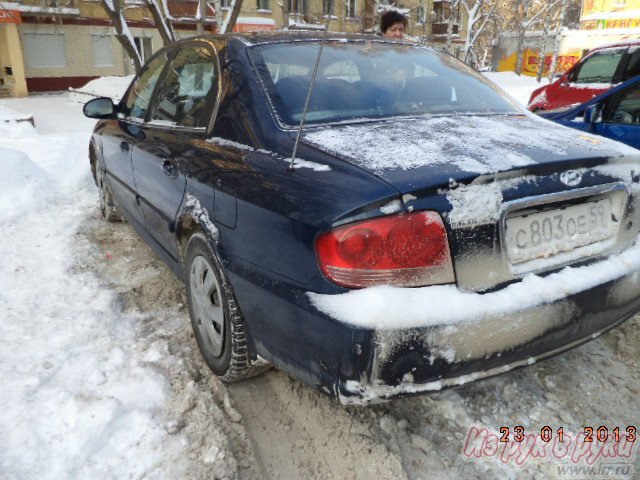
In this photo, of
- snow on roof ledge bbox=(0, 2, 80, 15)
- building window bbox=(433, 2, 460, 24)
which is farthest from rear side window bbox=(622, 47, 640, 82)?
building window bbox=(433, 2, 460, 24)

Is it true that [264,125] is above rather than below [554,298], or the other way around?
above

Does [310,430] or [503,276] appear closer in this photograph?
[503,276]

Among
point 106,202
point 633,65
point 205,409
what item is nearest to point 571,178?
point 205,409

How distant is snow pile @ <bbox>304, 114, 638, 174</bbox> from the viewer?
1.78m

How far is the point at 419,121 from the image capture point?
231 centimetres

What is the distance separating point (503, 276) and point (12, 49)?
26285mm

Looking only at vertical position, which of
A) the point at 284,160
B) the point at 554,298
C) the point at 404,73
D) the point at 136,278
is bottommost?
the point at 136,278

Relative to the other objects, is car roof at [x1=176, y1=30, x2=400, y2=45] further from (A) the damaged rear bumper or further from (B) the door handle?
(A) the damaged rear bumper

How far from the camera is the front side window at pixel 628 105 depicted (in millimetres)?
4418

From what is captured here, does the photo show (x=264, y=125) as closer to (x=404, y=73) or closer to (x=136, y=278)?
(x=404, y=73)

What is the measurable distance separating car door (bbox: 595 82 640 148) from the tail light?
11.6ft

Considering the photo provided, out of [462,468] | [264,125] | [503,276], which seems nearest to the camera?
[503,276]

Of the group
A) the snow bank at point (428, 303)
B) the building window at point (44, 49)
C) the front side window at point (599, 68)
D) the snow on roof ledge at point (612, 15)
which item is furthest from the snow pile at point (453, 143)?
the snow on roof ledge at point (612, 15)

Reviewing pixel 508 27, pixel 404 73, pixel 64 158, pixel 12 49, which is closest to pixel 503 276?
pixel 404 73
